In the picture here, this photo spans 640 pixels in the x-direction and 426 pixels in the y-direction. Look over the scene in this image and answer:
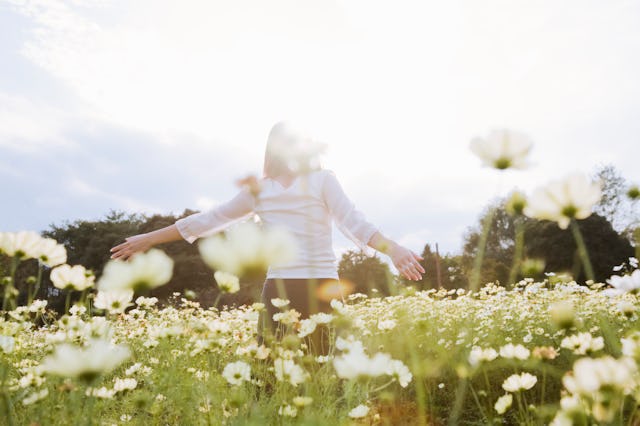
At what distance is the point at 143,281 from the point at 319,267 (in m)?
1.60

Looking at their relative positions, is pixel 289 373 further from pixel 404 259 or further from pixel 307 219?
pixel 307 219

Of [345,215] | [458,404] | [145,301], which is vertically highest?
[345,215]

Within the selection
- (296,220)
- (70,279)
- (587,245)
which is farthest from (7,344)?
(587,245)

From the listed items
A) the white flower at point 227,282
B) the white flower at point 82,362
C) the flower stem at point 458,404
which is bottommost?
the flower stem at point 458,404

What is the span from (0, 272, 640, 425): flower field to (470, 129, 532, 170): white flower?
419mm

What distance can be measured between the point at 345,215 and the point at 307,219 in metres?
0.20

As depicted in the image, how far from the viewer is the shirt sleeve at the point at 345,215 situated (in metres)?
2.48

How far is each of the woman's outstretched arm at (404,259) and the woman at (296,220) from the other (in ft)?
0.17

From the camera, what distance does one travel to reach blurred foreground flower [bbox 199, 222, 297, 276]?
2.85 feet

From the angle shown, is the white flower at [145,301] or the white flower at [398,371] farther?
the white flower at [145,301]

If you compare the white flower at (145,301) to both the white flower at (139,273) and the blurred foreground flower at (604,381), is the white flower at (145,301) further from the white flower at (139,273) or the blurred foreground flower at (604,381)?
the blurred foreground flower at (604,381)

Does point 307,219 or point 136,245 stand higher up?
point 307,219

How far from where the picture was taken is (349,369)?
3.81 ft

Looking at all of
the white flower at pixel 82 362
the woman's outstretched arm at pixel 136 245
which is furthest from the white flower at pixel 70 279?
the woman's outstretched arm at pixel 136 245
